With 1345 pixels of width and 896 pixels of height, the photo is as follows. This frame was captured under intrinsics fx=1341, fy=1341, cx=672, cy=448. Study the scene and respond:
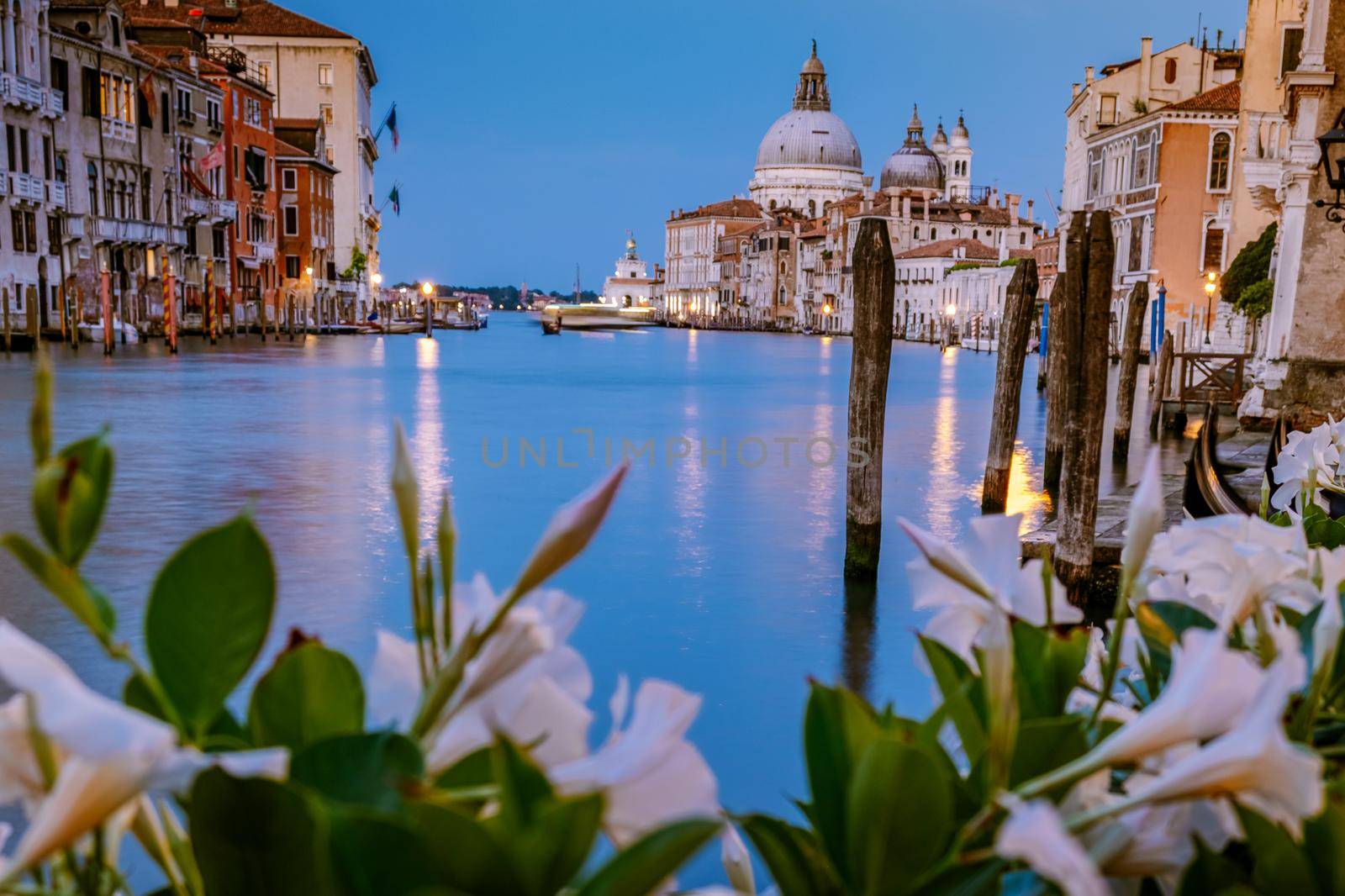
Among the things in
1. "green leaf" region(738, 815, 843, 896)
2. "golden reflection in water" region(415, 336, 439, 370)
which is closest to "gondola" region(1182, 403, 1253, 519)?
"green leaf" region(738, 815, 843, 896)

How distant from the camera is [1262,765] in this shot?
56 cm

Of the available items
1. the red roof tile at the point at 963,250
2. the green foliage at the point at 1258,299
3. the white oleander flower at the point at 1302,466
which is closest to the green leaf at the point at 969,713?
the white oleander flower at the point at 1302,466

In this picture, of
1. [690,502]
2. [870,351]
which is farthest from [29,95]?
[870,351]

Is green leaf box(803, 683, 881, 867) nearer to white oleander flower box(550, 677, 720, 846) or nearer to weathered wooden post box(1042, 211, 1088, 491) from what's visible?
white oleander flower box(550, 677, 720, 846)

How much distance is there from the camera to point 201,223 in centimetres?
3572

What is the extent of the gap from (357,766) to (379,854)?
72 millimetres

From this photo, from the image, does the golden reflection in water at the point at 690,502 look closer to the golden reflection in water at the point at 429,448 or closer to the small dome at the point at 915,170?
the golden reflection in water at the point at 429,448

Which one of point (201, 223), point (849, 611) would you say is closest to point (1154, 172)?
point (201, 223)

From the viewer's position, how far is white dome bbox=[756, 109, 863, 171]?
98.1m

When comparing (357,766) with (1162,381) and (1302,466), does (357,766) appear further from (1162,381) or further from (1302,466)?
(1162,381)

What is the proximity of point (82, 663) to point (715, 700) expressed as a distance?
2802mm

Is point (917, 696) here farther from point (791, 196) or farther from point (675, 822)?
point (791, 196)

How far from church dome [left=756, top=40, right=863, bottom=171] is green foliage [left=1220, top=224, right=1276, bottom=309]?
255ft

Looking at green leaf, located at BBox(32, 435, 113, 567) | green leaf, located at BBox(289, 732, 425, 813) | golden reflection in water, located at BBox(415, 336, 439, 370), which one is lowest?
golden reflection in water, located at BBox(415, 336, 439, 370)
